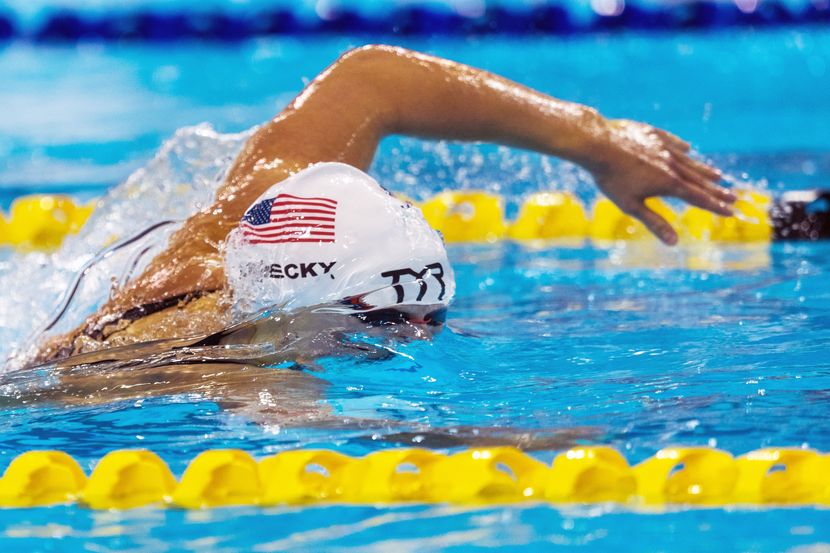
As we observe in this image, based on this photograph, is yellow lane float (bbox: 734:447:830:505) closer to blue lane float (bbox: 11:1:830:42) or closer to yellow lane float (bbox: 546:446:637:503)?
yellow lane float (bbox: 546:446:637:503)

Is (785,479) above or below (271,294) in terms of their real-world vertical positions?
below

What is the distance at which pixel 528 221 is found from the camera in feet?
13.6

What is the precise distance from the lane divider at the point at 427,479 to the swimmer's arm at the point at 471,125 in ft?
2.78

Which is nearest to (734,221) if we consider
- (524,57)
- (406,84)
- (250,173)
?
(406,84)

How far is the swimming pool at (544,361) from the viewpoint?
1.67 metres

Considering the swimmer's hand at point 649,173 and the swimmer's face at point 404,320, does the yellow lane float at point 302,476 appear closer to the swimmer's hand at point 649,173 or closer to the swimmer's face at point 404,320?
the swimmer's face at point 404,320

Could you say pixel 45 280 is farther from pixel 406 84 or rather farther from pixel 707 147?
pixel 707 147

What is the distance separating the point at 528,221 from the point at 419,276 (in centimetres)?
208

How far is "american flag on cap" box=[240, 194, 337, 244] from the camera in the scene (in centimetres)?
209

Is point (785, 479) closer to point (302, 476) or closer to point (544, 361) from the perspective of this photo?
point (302, 476)

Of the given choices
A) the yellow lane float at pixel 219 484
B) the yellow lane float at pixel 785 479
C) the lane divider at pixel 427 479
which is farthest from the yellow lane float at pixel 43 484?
the yellow lane float at pixel 785 479

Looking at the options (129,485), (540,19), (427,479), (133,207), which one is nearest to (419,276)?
Answer: (427,479)

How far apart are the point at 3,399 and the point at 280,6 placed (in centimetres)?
567

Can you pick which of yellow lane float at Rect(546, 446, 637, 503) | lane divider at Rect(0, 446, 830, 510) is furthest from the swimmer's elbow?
yellow lane float at Rect(546, 446, 637, 503)
